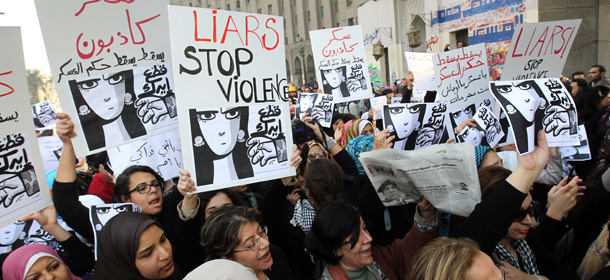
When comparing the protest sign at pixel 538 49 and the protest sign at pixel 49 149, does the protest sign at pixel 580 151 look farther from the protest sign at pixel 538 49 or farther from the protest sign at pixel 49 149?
the protest sign at pixel 49 149

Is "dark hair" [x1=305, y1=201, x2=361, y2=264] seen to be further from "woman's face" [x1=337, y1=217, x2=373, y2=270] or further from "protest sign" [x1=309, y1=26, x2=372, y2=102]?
"protest sign" [x1=309, y1=26, x2=372, y2=102]

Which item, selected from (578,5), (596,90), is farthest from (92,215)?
(578,5)

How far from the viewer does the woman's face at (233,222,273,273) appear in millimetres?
2373

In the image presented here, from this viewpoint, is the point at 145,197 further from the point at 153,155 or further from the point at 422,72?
the point at 422,72

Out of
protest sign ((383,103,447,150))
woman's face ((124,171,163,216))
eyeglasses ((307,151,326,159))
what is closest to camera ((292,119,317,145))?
eyeglasses ((307,151,326,159))

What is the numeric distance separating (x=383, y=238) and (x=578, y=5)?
47.7 ft

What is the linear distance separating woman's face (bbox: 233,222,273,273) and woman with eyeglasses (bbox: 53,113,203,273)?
0.55 metres

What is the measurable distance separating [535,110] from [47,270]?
2.78 metres

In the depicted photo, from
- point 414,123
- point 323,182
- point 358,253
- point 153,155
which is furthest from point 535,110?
point 153,155

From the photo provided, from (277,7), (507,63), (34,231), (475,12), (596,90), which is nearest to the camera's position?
(34,231)

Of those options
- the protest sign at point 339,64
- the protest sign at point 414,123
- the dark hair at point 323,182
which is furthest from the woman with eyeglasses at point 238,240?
the protest sign at point 339,64

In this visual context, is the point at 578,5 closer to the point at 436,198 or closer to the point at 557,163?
the point at 557,163

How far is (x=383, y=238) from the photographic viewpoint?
3.08m

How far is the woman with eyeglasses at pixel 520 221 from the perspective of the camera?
79.6 inches
